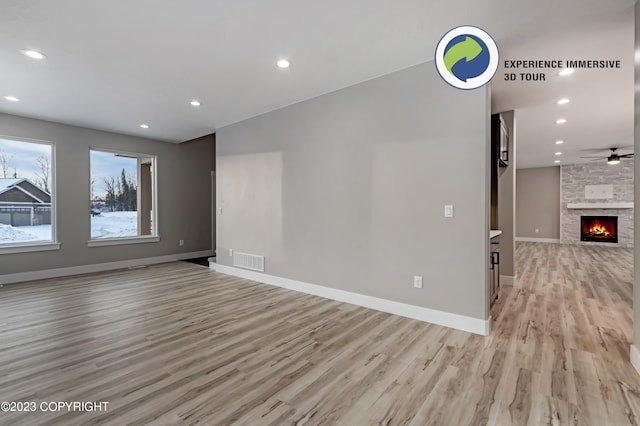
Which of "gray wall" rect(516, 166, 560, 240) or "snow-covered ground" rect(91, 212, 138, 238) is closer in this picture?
"snow-covered ground" rect(91, 212, 138, 238)

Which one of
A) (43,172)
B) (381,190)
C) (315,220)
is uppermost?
(43,172)

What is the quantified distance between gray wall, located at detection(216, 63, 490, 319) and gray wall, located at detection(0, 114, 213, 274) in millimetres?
3076

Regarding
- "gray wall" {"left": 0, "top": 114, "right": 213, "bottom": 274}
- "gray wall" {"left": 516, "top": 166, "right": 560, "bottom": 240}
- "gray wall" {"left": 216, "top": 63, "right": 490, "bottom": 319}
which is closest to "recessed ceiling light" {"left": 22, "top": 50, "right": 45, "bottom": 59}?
"gray wall" {"left": 216, "top": 63, "right": 490, "bottom": 319}

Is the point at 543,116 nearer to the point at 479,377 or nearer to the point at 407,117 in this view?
the point at 407,117

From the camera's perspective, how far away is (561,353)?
2.54 metres

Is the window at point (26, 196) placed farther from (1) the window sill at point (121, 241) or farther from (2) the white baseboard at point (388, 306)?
(2) the white baseboard at point (388, 306)

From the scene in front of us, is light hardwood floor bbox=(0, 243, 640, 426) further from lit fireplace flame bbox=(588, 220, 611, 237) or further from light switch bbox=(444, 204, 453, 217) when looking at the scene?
lit fireplace flame bbox=(588, 220, 611, 237)

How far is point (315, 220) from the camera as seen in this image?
4234 millimetres

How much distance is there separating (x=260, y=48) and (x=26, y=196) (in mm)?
5144

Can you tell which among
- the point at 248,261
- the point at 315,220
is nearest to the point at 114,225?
the point at 248,261

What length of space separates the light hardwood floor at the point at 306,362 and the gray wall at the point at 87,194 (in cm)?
153

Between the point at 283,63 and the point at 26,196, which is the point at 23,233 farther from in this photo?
the point at 283,63

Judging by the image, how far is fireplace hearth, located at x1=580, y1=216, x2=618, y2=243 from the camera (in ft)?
31.3

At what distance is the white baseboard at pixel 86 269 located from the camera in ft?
16.5
